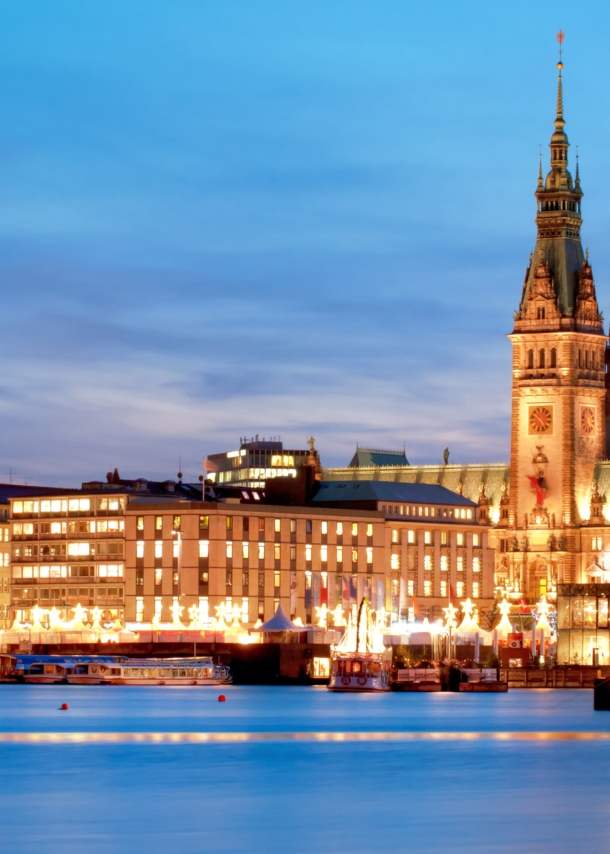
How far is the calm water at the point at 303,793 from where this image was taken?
67938mm

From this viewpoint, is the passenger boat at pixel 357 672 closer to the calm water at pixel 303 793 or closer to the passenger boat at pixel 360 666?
the passenger boat at pixel 360 666

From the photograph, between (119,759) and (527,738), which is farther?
(527,738)

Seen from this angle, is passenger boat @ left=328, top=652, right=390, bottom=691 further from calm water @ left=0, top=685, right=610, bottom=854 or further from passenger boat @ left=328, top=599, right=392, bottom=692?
calm water @ left=0, top=685, right=610, bottom=854

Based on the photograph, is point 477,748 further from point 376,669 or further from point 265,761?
point 376,669

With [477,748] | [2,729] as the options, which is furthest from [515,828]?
[2,729]

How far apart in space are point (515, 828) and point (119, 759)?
31.0m

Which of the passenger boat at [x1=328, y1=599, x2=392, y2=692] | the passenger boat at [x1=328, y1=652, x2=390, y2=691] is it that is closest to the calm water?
the passenger boat at [x1=328, y1=599, x2=392, y2=692]

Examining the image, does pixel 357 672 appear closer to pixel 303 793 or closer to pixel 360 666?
pixel 360 666

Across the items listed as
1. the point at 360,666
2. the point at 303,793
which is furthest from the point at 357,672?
the point at 303,793

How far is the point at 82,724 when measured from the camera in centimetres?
13038

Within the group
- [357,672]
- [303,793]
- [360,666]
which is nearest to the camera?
[303,793]

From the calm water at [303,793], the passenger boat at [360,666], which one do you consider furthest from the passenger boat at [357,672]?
the calm water at [303,793]

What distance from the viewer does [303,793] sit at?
269 feet

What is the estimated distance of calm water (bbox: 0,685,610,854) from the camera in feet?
223
